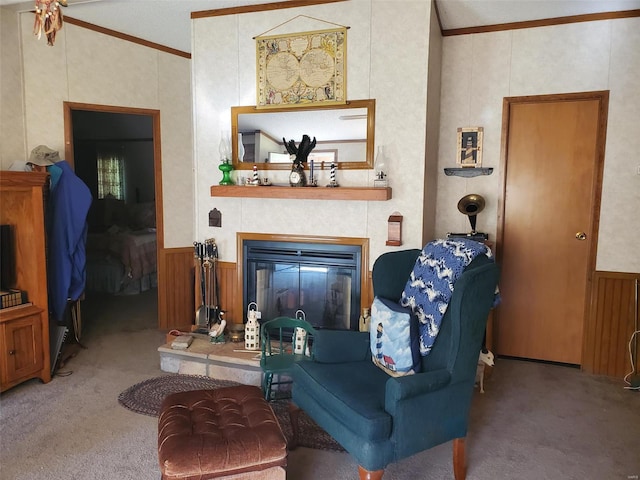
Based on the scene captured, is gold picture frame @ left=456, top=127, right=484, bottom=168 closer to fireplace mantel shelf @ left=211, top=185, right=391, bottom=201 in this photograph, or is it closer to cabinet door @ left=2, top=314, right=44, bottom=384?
fireplace mantel shelf @ left=211, top=185, right=391, bottom=201

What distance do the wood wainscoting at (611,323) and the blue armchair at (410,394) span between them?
5.90 feet

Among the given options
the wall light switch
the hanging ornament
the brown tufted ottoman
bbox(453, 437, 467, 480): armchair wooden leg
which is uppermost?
the hanging ornament

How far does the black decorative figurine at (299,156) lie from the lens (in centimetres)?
336

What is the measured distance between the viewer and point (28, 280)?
3.17 meters

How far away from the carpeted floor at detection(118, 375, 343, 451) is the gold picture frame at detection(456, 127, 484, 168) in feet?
7.42

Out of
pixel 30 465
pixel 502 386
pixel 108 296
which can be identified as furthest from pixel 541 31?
pixel 108 296

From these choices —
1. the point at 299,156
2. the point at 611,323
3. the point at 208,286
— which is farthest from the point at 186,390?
the point at 611,323

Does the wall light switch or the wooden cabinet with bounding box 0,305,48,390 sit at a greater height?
the wall light switch

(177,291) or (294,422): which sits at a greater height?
(177,291)

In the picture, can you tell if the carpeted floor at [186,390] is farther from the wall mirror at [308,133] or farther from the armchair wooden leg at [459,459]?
the wall mirror at [308,133]

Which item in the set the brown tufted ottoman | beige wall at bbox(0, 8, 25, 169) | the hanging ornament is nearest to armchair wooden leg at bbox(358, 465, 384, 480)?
the brown tufted ottoman

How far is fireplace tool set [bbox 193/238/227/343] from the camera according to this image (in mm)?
3646

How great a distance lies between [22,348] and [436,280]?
262 centimetres

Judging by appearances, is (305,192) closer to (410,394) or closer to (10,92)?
(410,394)
